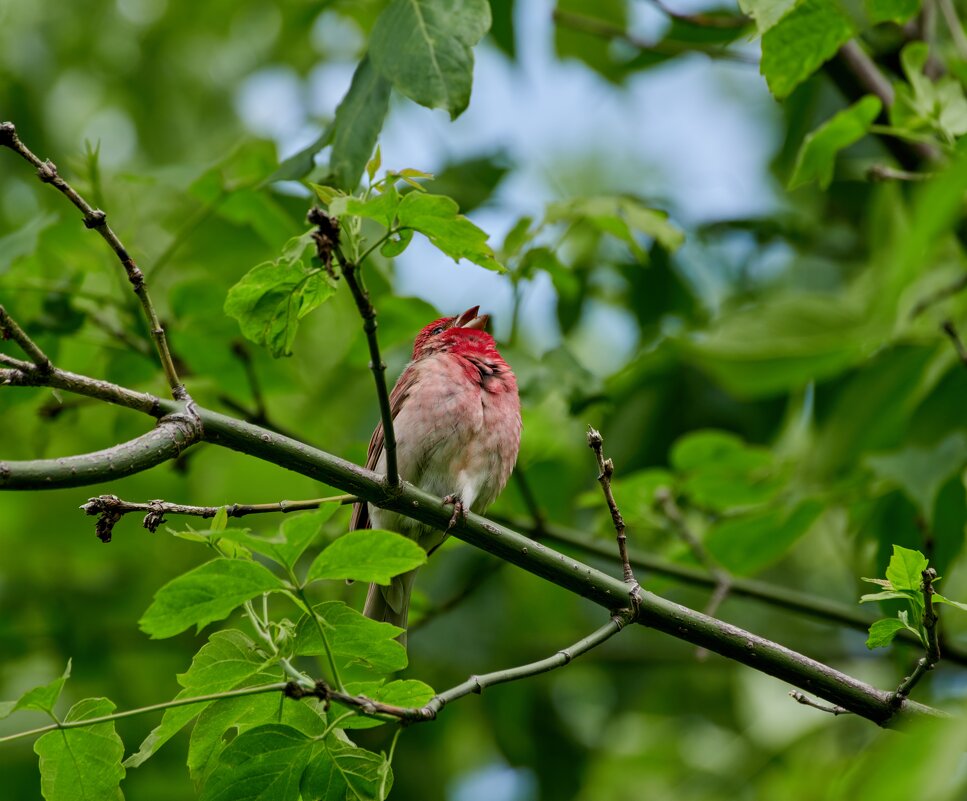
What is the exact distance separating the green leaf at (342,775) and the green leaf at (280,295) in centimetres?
102

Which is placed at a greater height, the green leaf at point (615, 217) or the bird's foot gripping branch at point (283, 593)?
the green leaf at point (615, 217)

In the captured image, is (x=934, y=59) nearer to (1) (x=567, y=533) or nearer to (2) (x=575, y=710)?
(1) (x=567, y=533)

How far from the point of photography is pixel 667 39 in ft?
20.5

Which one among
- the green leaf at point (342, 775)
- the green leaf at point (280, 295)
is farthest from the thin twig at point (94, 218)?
the green leaf at point (342, 775)

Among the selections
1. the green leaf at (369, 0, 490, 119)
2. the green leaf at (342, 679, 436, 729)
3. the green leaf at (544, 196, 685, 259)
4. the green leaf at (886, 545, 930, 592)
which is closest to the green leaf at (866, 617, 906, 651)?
the green leaf at (886, 545, 930, 592)

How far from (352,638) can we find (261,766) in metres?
0.36

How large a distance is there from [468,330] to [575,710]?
372 cm

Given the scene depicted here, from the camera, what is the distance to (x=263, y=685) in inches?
110

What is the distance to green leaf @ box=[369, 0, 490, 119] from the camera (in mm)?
3320

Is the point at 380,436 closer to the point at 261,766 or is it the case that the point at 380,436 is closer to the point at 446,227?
the point at 446,227

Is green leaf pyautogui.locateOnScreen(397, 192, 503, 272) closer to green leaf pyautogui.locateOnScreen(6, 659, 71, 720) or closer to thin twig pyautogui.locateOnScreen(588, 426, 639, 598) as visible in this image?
thin twig pyautogui.locateOnScreen(588, 426, 639, 598)

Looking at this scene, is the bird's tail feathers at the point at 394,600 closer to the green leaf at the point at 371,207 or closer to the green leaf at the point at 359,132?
the green leaf at the point at 359,132

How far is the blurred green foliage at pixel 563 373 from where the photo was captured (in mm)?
4453

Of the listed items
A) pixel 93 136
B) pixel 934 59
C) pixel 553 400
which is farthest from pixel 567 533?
pixel 93 136
